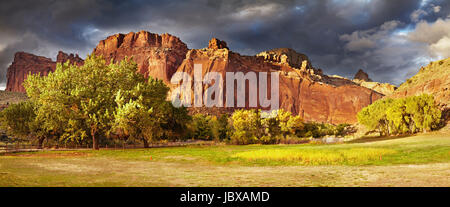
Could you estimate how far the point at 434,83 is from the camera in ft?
294

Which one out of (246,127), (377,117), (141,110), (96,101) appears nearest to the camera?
(141,110)

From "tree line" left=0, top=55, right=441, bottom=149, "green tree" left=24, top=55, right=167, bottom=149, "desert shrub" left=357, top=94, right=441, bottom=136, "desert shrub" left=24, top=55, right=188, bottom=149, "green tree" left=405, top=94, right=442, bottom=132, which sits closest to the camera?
"desert shrub" left=24, top=55, right=188, bottom=149

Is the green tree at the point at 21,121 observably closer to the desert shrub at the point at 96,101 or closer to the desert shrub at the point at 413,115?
the desert shrub at the point at 96,101

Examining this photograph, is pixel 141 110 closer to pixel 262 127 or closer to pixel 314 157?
pixel 314 157

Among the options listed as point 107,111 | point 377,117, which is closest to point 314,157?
point 107,111

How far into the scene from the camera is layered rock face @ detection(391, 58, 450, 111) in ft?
258

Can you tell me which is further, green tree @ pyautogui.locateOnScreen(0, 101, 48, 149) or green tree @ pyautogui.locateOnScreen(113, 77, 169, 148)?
green tree @ pyautogui.locateOnScreen(0, 101, 48, 149)

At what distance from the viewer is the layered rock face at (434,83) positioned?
7859 centimetres

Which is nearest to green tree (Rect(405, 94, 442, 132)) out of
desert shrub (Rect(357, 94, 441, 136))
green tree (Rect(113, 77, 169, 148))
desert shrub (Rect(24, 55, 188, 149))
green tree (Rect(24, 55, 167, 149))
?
desert shrub (Rect(357, 94, 441, 136))

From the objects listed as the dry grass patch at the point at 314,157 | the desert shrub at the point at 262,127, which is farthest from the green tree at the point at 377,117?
the dry grass patch at the point at 314,157

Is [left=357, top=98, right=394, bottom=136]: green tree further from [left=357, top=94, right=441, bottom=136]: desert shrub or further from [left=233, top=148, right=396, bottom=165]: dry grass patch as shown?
[left=233, top=148, right=396, bottom=165]: dry grass patch
